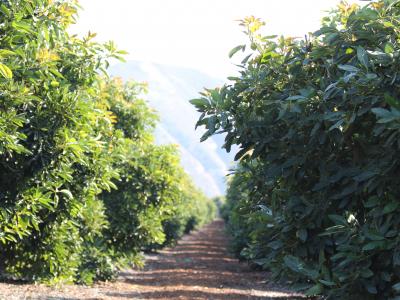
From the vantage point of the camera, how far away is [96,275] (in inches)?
421

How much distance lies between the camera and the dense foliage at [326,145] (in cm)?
300

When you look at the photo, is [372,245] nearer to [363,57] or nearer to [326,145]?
[326,145]

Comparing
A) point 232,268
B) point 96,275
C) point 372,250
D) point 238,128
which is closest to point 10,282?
point 96,275

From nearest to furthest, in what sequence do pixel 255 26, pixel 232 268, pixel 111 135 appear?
pixel 255 26 < pixel 111 135 < pixel 232 268

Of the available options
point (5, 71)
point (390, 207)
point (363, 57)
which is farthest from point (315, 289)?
point (5, 71)

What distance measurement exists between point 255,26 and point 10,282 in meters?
6.63

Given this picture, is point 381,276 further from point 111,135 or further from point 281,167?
point 111,135

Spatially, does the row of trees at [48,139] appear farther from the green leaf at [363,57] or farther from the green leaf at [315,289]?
the green leaf at [315,289]

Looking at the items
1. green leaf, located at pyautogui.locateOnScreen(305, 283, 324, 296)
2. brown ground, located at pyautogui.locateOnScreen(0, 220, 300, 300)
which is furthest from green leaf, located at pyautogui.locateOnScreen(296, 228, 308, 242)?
brown ground, located at pyautogui.locateOnScreen(0, 220, 300, 300)

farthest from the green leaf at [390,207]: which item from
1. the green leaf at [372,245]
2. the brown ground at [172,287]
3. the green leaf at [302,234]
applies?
the brown ground at [172,287]

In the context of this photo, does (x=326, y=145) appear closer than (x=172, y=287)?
Yes

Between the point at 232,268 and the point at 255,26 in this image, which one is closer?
the point at 255,26

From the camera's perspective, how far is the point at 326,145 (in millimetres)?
3576

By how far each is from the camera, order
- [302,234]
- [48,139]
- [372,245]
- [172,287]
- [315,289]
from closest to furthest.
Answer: [372,245] < [315,289] < [302,234] < [48,139] < [172,287]
